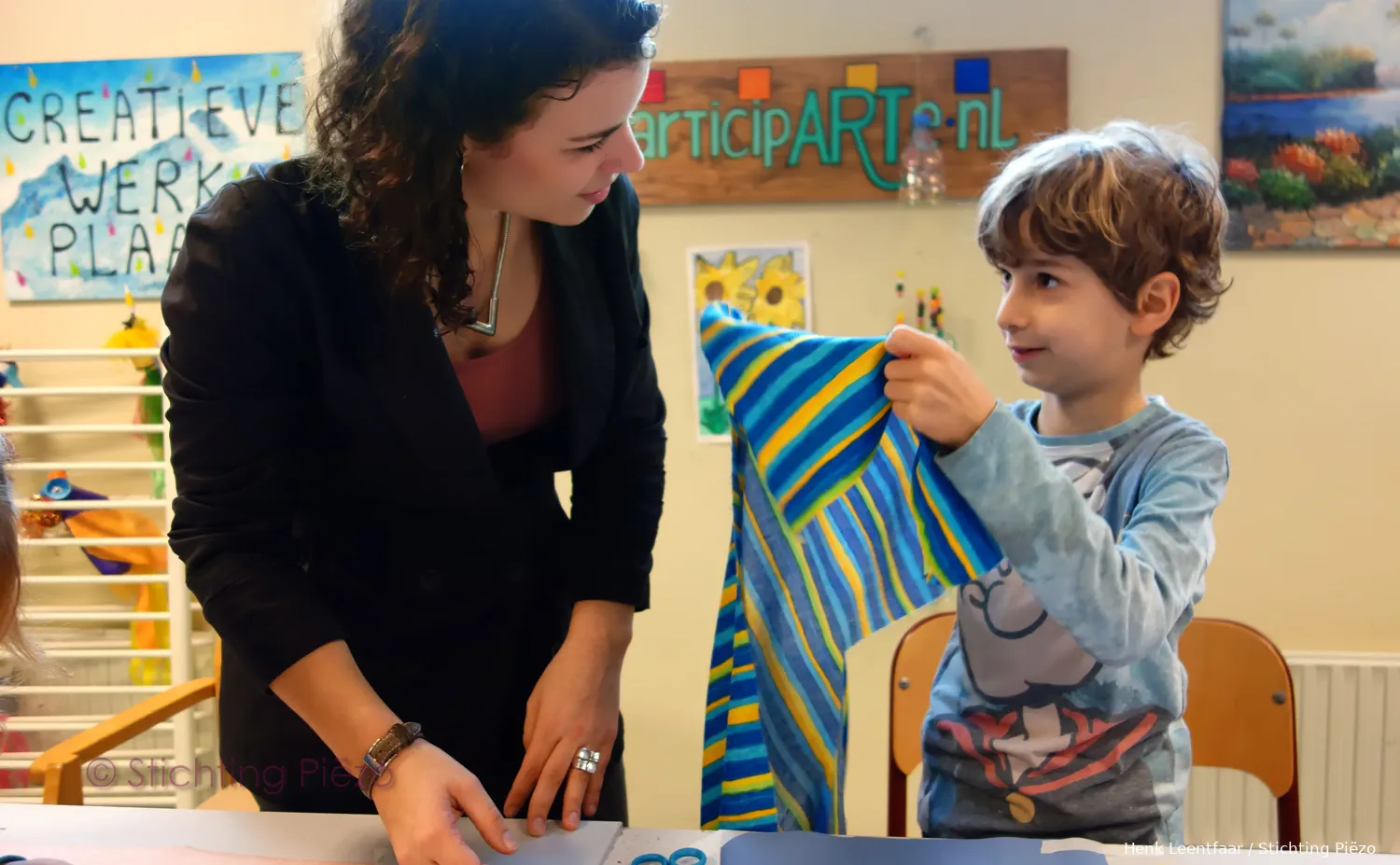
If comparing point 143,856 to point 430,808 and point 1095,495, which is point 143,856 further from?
point 1095,495

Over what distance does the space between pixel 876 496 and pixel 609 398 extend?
293 mm

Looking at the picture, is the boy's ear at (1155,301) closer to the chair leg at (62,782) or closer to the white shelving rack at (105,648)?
the chair leg at (62,782)

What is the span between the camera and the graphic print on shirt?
88 cm

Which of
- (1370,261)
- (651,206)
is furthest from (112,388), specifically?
(1370,261)

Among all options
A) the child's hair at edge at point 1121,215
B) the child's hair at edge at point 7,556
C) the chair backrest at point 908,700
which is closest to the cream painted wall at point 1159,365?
the chair backrest at point 908,700

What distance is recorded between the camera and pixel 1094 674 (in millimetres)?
895

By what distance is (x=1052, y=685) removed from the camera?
2.98 ft

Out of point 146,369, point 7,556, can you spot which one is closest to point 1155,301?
point 7,556

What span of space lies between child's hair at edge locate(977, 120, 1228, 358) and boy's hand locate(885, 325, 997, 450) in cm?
24

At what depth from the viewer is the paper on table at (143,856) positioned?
0.72 m

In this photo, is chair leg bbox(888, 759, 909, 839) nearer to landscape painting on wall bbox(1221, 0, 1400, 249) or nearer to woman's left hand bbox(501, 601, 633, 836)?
woman's left hand bbox(501, 601, 633, 836)

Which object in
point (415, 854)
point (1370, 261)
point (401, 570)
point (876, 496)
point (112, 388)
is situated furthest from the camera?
point (112, 388)

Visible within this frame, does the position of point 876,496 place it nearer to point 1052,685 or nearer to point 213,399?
point 1052,685

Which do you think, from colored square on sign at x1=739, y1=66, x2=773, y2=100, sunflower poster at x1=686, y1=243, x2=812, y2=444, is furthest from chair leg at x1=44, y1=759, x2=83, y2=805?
colored square on sign at x1=739, y1=66, x2=773, y2=100
